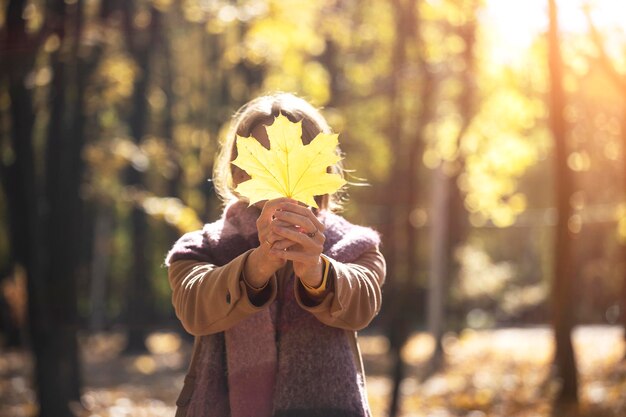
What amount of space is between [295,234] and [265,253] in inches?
4.5

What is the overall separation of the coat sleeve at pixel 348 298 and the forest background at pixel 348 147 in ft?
1.65

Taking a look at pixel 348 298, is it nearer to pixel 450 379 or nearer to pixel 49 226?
pixel 49 226

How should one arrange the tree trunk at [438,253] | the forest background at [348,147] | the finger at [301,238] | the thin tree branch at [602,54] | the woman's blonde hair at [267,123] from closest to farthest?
the finger at [301,238] → the woman's blonde hair at [267,123] → the forest background at [348,147] → the thin tree branch at [602,54] → the tree trunk at [438,253]

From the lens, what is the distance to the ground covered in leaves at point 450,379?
43.3ft

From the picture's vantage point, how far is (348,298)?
113 inches

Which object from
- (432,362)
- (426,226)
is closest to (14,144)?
(432,362)

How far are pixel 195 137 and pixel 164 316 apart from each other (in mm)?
10604

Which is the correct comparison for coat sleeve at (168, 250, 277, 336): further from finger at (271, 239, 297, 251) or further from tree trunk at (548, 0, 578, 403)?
tree trunk at (548, 0, 578, 403)

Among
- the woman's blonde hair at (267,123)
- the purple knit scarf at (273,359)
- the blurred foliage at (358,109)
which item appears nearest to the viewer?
the purple knit scarf at (273,359)

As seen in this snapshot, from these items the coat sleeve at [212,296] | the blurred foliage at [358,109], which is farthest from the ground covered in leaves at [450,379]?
the coat sleeve at [212,296]

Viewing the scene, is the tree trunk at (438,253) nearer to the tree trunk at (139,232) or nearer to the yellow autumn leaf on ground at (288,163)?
the tree trunk at (139,232)

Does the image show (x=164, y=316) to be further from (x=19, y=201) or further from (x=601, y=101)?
(x=19, y=201)

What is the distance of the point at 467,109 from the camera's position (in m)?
20.4

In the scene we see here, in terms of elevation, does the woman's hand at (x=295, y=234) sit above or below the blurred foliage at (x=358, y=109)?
below
